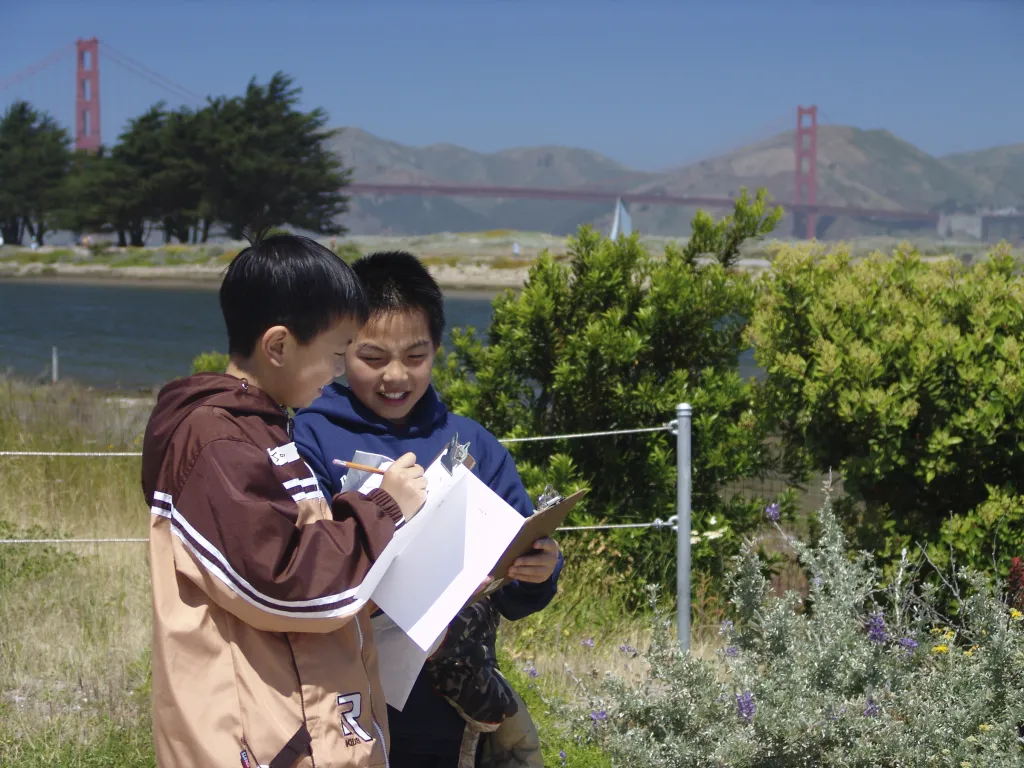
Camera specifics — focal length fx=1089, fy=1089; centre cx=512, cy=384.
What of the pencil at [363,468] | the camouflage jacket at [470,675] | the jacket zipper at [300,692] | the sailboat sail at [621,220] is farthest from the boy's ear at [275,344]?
the sailboat sail at [621,220]

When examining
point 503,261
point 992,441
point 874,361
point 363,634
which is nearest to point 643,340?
point 874,361

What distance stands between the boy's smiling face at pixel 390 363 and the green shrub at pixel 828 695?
3.97 feet

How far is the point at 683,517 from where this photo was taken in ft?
12.2

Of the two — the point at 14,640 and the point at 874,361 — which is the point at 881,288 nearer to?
the point at 874,361

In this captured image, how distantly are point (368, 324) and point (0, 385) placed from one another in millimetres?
10175

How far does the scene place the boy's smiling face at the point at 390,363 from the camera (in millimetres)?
2152

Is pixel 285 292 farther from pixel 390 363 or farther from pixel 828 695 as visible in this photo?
pixel 828 695

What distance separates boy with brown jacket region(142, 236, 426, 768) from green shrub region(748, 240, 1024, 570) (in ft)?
8.60

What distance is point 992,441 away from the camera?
12.2 ft

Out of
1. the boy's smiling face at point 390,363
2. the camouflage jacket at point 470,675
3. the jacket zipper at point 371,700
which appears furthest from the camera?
the boy's smiling face at point 390,363

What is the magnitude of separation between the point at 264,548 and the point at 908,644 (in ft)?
7.19

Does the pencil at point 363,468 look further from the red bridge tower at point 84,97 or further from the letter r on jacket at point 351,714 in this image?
the red bridge tower at point 84,97

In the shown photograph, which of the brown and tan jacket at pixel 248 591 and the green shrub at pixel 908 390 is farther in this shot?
the green shrub at pixel 908 390

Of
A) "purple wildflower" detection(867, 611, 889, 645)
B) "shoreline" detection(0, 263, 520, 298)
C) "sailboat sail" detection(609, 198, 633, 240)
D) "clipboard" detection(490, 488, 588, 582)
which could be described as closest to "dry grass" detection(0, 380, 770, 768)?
"purple wildflower" detection(867, 611, 889, 645)
